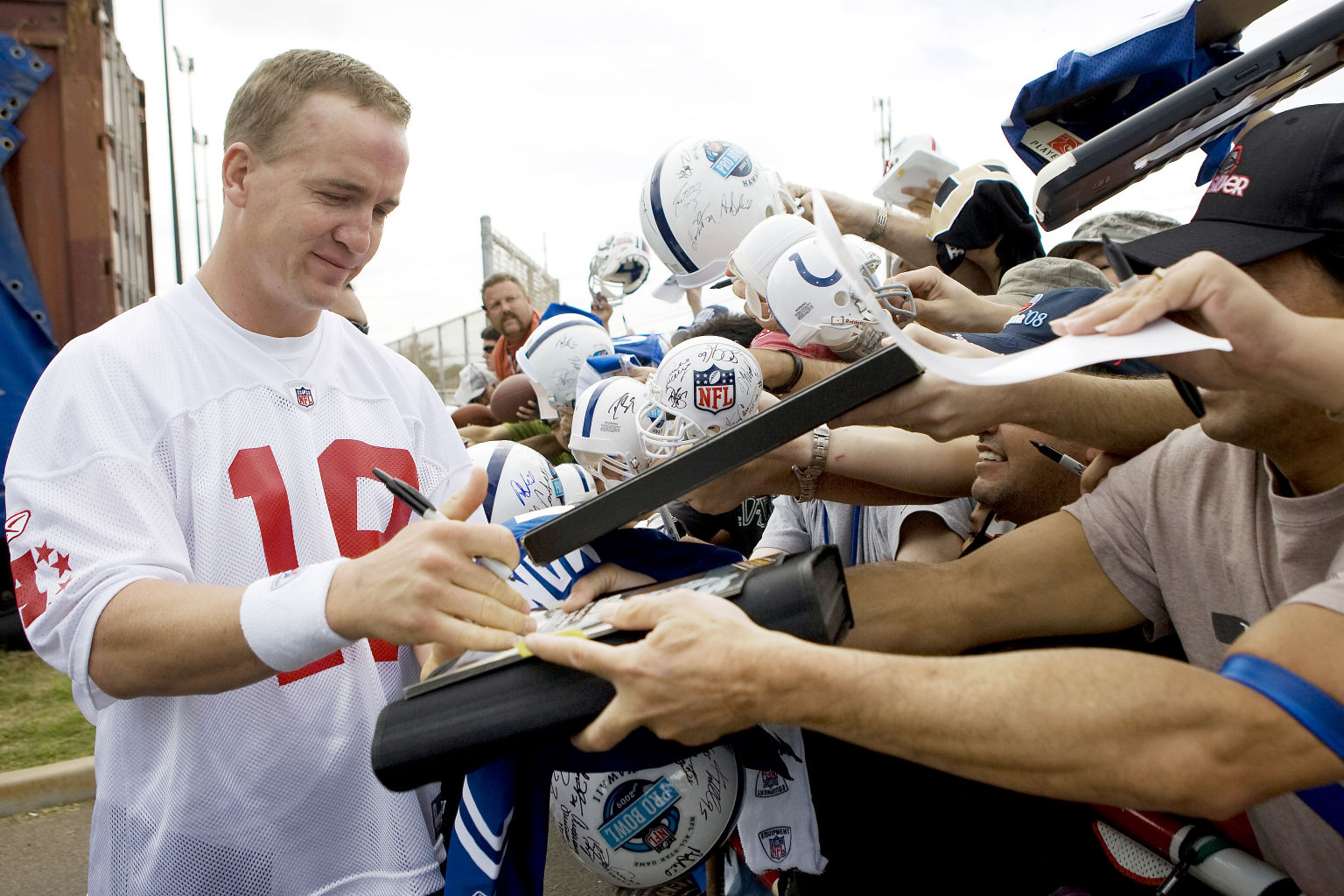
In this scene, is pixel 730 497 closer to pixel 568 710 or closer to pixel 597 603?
pixel 597 603

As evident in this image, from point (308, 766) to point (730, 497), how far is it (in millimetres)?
1099

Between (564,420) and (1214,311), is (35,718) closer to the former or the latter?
(564,420)

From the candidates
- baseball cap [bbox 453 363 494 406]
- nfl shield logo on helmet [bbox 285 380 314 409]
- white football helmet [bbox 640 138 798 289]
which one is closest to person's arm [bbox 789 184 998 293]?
white football helmet [bbox 640 138 798 289]

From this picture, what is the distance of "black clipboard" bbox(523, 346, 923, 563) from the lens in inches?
52.2

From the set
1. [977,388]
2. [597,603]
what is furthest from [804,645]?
[977,388]

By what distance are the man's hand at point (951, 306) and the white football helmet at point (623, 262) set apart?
3.41 m

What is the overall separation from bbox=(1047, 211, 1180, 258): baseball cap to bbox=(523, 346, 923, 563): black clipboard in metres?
2.58

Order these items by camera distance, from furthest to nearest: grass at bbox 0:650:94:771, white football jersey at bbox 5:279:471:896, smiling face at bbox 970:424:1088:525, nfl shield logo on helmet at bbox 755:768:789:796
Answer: grass at bbox 0:650:94:771, nfl shield logo on helmet at bbox 755:768:789:796, smiling face at bbox 970:424:1088:525, white football jersey at bbox 5:279:471:896

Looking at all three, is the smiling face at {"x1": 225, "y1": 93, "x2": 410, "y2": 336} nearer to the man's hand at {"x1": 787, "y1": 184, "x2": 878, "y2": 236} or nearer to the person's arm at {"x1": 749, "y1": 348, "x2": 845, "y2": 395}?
the person's arm at {"x1": 749, "y1": 348, "x2": 845, "y2": 395}

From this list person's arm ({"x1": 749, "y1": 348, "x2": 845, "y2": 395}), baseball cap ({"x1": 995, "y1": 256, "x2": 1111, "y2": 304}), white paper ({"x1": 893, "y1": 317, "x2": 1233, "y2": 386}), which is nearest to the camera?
white paper ({"x1": 893, "y1": 317, "x2": 1233, "y2": 386})

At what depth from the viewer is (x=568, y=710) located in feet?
4.25

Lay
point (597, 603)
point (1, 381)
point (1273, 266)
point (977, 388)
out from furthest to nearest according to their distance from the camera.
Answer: point (1, 381) < point (977, 388) < point (597, 603) < point (1273, 266)

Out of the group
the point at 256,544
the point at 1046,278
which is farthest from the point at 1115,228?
the point at 256,544

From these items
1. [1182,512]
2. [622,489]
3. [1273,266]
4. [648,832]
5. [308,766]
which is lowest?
[648,832]
